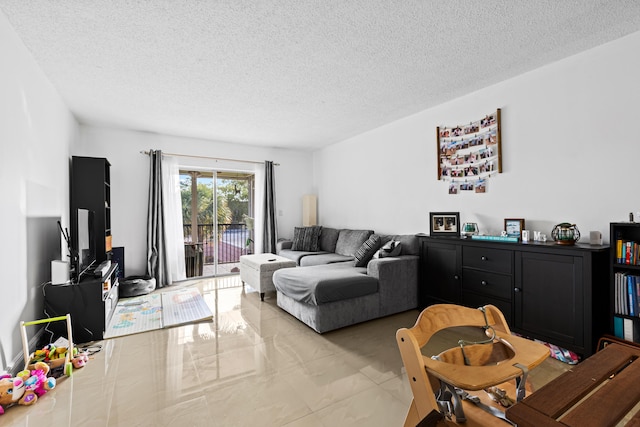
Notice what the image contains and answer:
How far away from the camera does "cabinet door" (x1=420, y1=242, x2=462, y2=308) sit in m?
3.26

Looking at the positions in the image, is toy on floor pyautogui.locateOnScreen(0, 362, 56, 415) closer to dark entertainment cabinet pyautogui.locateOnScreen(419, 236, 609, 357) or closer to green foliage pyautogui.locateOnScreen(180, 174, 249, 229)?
dark entertainment cabinet pyautogui.locateOnScreen(419, 236, 609, 357)

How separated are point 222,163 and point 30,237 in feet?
11.3

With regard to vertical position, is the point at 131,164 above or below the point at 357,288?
above

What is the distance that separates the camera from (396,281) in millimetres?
3459

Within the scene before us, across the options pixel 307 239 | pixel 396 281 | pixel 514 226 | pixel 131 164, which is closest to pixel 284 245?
pixel 307 239

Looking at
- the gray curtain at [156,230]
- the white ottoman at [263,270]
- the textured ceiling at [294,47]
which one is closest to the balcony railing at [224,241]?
the gray curtain at [156,230]

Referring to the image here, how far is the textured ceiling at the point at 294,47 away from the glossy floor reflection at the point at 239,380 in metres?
2.58

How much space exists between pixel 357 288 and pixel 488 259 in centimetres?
130

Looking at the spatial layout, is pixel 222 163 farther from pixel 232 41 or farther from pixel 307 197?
pixel 232 41

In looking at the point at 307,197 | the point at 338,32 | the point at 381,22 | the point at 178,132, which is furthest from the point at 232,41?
the point at 307,197

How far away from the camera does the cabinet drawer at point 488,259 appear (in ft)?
9.24

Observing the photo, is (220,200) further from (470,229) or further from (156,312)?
(470,229)

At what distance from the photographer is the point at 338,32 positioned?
2.36 metres

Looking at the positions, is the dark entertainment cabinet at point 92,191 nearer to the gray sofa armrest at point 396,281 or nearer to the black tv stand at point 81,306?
the black tv stand at point 81,306
